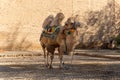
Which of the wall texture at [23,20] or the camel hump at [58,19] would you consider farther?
the wall texture at [23,20]

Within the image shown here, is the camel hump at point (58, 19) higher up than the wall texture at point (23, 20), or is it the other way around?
the camel hump at point (58, 19)

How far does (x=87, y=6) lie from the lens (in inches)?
948

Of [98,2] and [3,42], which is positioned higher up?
[98,2]

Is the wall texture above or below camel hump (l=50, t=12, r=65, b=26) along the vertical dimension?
below

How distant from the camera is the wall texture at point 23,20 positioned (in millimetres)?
21562

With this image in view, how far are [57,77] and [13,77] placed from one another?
121cm

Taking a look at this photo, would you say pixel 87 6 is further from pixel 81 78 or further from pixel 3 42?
pixel 81 78

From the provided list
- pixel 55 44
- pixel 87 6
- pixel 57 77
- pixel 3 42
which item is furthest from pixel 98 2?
pixel 57 77

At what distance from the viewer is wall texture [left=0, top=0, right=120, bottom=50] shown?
849 inches

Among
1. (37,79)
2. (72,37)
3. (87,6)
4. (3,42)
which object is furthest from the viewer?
(87,6)

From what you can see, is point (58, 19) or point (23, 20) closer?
point (58, 19)

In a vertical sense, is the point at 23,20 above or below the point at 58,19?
below

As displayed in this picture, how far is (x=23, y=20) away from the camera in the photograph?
22.1m

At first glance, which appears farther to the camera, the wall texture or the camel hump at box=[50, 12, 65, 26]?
the wall texture
